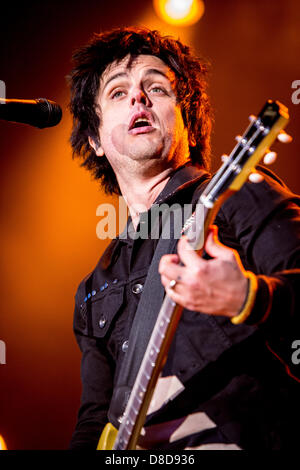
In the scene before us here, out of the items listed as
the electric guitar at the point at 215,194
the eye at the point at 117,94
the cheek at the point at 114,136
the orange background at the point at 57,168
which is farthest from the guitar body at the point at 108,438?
the orange background at the point at 57,168

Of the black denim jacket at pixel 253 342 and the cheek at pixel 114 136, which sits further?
the cheek at pixel 114 136

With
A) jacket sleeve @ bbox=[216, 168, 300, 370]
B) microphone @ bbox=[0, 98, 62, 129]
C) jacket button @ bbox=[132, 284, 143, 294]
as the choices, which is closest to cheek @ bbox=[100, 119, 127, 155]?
microphone @ bbox=[0, 98, 62, 129]

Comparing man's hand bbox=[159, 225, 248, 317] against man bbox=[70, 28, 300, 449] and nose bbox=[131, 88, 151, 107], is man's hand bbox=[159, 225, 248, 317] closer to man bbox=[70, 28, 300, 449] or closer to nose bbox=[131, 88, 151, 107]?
man bbox=[70, 28, 300, 449]

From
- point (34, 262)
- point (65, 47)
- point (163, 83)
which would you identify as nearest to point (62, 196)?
point (34, 262)

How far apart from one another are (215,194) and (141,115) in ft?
3.60

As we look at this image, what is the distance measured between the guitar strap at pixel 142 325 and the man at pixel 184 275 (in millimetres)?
19

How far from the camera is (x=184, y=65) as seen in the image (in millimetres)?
2484

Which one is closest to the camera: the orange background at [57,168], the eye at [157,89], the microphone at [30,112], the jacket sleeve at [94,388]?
the microphone at [30,112]

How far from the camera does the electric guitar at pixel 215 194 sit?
111 centimetres

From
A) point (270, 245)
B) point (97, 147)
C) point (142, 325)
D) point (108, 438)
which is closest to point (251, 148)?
point (270, 245)

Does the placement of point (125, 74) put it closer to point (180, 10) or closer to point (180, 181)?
point (180, 181)

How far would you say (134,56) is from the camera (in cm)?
238

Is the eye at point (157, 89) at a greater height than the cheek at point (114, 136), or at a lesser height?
greater

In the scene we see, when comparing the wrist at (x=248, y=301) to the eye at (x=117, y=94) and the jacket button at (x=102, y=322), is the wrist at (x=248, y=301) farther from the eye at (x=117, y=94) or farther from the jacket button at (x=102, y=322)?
the eye at (x=117, y=94)
